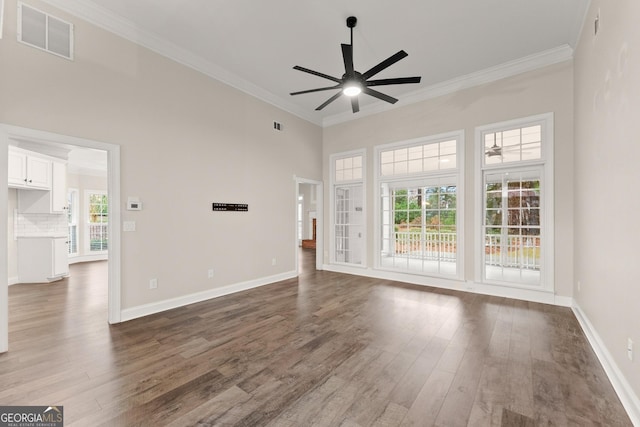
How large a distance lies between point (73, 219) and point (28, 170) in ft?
12.8

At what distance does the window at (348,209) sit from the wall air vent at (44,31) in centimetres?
478

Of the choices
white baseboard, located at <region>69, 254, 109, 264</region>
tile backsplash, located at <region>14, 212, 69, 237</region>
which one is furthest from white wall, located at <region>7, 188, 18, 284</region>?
white baseboard, located at <region>69, 254, 109, 264</region>

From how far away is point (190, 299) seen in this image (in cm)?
407

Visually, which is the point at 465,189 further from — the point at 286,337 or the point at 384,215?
the point at 286,337

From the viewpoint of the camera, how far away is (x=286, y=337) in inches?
116

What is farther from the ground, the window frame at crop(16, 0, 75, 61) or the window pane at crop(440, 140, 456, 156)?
the window frame at crop(16, 0, 75, 61)

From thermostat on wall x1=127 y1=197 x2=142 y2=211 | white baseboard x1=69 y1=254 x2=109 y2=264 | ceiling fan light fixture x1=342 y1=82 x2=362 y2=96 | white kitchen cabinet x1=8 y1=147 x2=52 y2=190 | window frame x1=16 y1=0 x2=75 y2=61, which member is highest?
window frame x1=16 y1=0 x2=75 y2=61

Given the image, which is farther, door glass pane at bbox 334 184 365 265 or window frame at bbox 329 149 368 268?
door glass pane at bbox 334 184 365 265

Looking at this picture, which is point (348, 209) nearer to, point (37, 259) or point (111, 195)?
point (111, 195)

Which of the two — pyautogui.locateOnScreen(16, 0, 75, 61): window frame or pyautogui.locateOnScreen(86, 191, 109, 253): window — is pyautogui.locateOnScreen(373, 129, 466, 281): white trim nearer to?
pyautogui.locateOnScreen(16, 0, 75, 61): window frame

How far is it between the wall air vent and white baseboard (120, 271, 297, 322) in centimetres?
308

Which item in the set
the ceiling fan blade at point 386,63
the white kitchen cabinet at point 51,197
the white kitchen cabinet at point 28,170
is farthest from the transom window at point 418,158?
the white kitchen cabinet at point 51,197

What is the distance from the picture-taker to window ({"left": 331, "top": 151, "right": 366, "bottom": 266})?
6.16m

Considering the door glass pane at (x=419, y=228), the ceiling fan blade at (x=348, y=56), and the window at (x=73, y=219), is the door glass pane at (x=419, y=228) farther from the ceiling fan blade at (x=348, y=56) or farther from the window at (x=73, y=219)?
the window at (x=73, y=219)
